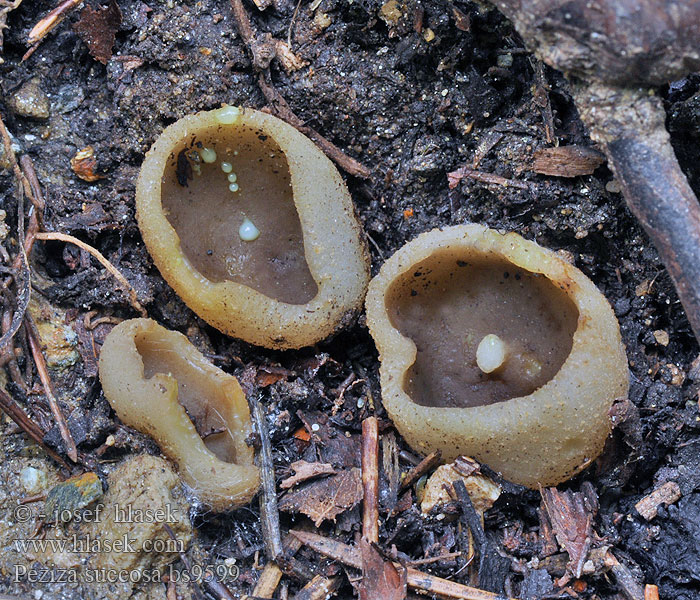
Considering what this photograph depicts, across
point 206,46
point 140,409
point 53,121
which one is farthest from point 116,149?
point 140,409

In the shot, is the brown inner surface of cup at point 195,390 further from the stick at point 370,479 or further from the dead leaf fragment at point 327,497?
the stick at point 370,479

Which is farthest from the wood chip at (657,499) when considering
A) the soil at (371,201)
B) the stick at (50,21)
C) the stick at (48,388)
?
the stick at (50,21)

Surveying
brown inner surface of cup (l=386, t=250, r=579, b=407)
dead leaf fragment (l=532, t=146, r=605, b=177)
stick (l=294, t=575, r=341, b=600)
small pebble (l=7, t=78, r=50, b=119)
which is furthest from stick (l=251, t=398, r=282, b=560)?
small pebble (l=7, t=78, r=50, b=119)

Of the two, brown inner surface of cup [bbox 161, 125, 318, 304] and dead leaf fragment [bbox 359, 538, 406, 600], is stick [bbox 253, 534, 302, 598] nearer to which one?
dead leaf fragment [bbox 359, 538, 406, 600]

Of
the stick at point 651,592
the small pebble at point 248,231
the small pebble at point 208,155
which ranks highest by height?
the small pebble at point 208,155

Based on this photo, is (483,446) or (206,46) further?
(206,46)

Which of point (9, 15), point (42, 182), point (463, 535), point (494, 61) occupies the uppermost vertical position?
point (494, 61)

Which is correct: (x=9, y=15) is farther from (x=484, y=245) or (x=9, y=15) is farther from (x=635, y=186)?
(x=635, y=186)
